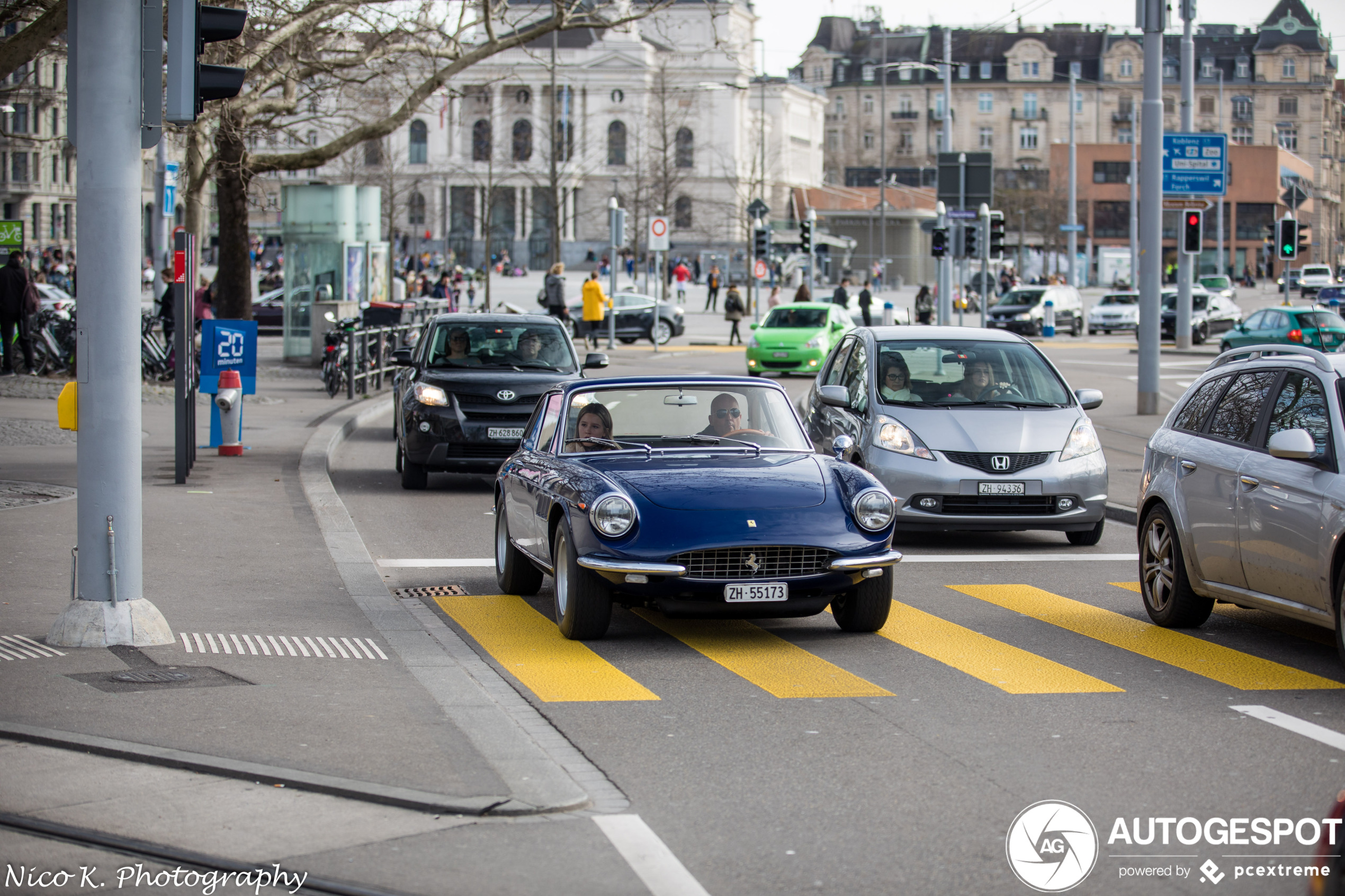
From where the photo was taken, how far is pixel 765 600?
855 centimetres

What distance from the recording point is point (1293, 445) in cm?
798

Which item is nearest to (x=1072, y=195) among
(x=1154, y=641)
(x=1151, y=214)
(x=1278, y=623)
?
(x=1151, y=214)

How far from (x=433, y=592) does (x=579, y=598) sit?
7.41 ft

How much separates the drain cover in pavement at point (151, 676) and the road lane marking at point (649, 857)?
107 inches

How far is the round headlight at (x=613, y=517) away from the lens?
27.9 ft

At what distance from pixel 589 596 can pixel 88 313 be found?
9.07 feet

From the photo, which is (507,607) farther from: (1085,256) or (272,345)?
(1085,256)

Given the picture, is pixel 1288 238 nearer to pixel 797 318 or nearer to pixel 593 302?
pixel 797 318

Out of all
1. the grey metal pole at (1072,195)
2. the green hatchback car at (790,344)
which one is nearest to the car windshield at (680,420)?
the green hatchback car at (790,344)

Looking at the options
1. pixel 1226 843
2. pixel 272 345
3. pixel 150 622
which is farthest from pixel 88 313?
pixel 272 345

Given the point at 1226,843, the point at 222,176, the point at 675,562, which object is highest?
the point at 222,176

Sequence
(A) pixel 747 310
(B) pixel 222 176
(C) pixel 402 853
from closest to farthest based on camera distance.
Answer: (C) pixel 402 853
(B) pixel 222 176
(A) pixel 747 310

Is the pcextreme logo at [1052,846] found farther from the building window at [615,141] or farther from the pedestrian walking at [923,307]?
the building window at [615,141]

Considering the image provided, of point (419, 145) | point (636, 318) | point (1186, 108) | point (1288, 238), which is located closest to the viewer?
point (1186, 108)
